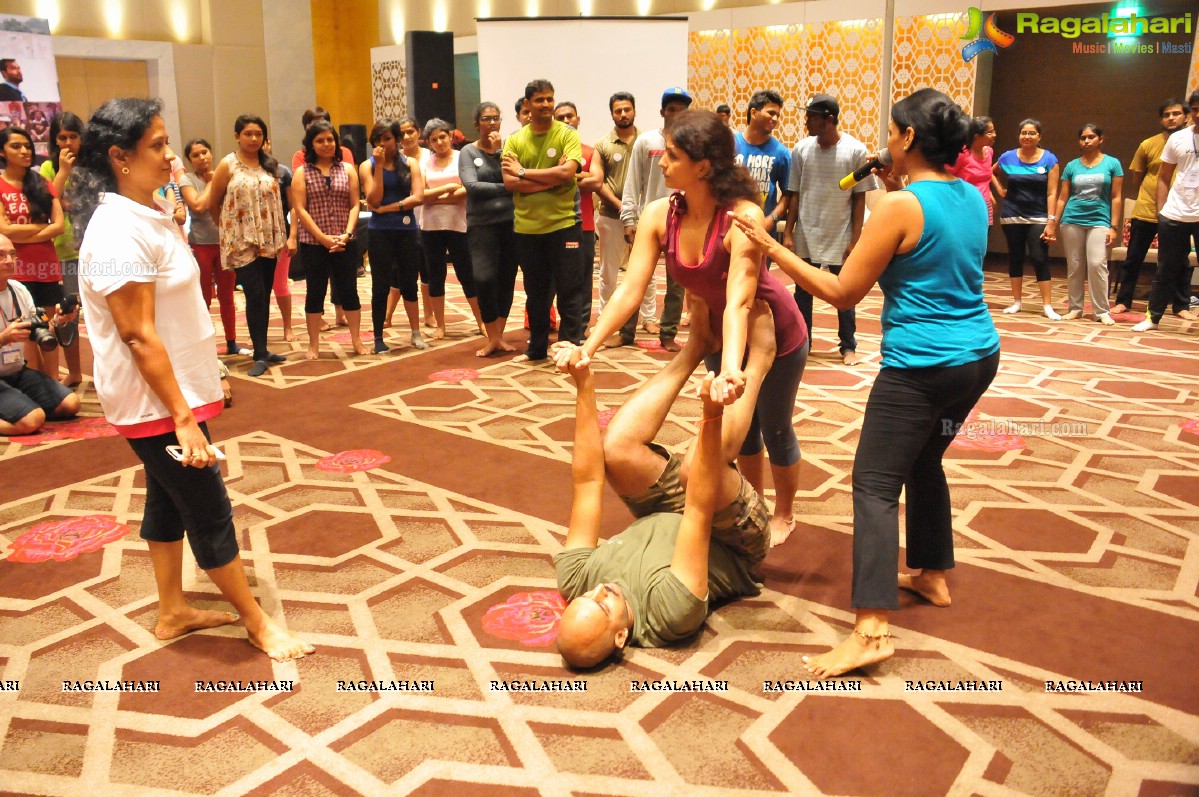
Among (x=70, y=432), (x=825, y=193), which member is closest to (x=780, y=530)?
(x=825, y=193)

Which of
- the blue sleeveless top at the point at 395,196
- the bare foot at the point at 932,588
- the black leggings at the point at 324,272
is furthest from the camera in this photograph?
the blue sleeveless top at the point at 395,196

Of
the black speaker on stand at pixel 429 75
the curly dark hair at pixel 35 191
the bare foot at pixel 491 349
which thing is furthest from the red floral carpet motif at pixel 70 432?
the black speaker on stand at pixel 429 75

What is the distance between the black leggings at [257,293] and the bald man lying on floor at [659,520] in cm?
379

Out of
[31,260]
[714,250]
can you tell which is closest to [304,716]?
[714,250]

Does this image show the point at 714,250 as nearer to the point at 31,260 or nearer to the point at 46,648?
the point at 46,648

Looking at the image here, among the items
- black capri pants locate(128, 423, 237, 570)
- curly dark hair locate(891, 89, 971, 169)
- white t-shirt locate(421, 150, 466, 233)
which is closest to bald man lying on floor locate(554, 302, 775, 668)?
curly dark hair locate(891, 89, 971, 169)

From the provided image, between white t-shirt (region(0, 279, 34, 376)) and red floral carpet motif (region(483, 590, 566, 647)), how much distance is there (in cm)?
318

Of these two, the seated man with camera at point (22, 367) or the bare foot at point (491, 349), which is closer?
the seated man with camera at point (22, 367)

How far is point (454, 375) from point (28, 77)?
7.78 m

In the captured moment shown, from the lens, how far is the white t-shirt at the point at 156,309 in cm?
229

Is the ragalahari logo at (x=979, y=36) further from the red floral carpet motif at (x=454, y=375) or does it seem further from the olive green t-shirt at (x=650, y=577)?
the olive green t-shirt at (x=650, y=577)

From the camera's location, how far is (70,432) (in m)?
4.80

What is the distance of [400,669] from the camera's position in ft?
8.51

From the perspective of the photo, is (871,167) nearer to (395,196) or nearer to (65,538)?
(65,538)
